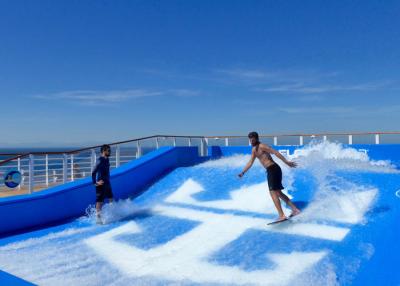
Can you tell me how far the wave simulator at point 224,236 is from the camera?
3.94 m

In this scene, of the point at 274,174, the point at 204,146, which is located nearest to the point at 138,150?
the point at 204,146

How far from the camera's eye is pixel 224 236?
17.6 ft

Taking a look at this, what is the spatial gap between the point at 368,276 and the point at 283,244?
50.1 inches

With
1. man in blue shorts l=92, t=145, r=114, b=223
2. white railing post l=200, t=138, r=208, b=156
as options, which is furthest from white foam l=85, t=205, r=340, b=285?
white railing post l=200, t=138, r=208, b=156

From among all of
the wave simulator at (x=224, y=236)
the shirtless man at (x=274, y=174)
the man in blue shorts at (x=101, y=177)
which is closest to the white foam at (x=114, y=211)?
the wave simulator at (x=224, y=236)

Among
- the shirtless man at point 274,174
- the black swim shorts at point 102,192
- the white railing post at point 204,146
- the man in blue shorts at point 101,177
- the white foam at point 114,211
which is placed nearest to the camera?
the shirtless man at point 274,174

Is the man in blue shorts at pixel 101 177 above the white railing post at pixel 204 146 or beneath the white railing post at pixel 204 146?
beneath

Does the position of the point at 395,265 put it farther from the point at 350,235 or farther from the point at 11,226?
the point at 11,226

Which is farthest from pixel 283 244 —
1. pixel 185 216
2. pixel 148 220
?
pixel 148 220

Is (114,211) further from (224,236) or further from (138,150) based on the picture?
(138,150)

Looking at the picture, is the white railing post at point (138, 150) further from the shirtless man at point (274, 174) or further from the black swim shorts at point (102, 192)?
the shirtless man at point (274, 174)

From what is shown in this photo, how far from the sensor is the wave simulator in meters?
3.94

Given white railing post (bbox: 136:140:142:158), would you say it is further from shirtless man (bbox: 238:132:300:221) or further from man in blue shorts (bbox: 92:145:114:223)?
shirtless man (bbox: 238:132:300:221)

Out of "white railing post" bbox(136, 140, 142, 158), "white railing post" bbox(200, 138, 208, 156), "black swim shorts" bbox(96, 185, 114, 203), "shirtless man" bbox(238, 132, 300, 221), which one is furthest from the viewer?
"white railing post" bbox(200, 138, 208, 156)
